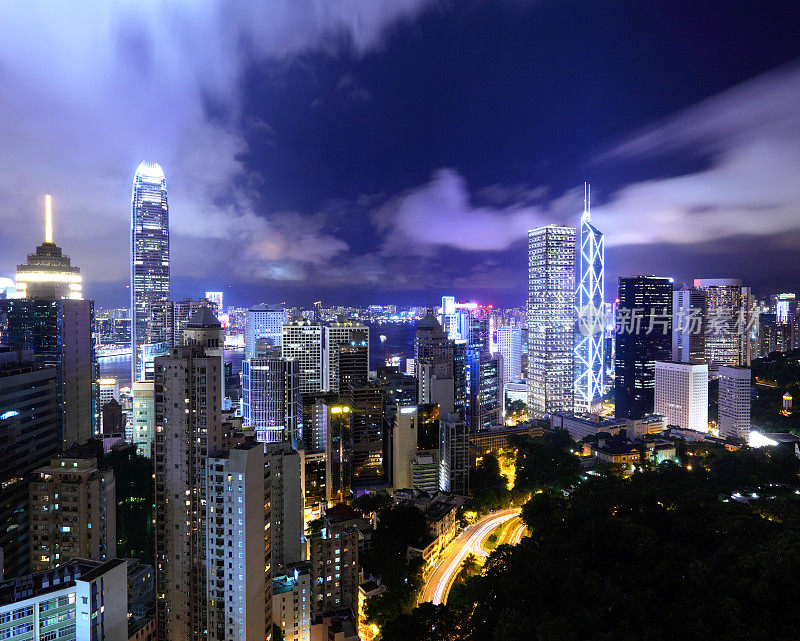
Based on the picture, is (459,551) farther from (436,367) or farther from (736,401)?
(736,401)

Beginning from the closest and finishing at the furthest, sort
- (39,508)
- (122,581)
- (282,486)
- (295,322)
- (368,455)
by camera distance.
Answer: (122,581) → (39,508) → (282,486) → (368,455) → (295,322)

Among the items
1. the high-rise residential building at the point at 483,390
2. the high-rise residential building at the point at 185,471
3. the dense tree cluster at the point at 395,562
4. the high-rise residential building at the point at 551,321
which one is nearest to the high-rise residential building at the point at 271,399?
the dense tree cluster at the point at 395,562

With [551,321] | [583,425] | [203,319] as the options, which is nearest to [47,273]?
[203,319]

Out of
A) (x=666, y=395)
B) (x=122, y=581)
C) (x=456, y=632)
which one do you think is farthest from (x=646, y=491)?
(x=666, y=395)

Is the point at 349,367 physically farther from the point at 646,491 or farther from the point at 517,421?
the point at 646,491

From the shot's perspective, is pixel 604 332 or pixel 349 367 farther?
pixel 604 332

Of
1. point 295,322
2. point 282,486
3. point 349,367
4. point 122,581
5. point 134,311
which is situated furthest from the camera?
point 134,311
